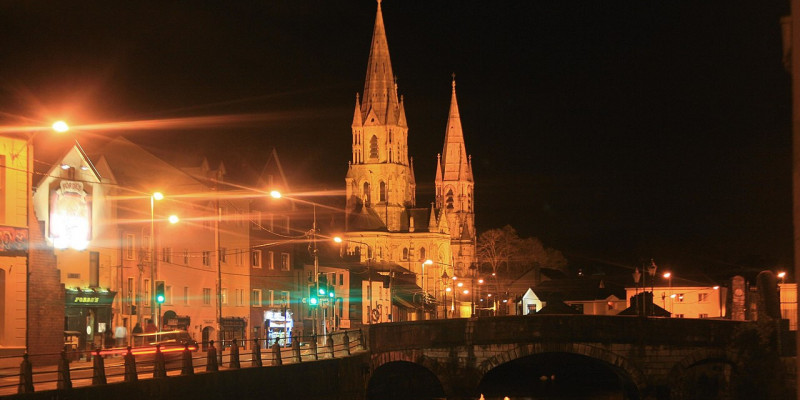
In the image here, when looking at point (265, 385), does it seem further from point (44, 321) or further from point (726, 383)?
point (726, 383)

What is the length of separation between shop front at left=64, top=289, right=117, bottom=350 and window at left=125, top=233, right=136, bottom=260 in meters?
5.86

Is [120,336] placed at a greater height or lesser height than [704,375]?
greater

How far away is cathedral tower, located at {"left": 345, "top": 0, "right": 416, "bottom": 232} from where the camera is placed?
631 feet

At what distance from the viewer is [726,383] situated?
5750 cm

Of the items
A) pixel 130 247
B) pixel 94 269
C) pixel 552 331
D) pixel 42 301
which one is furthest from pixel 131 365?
pixel 130 247

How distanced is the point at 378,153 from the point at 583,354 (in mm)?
140137

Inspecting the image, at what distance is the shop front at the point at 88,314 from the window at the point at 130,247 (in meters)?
5.86

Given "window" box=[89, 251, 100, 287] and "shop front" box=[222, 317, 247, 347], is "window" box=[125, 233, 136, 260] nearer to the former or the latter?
"window" box=[89, 251, 100, 287]

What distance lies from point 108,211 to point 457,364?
2138 centimetres

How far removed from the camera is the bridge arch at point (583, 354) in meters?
54.8

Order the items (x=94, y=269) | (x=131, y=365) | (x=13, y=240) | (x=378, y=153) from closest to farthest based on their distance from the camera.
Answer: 1. (x=131, y=365)
2. (x=13, y=240)
3. (x=94, y=269)
4. (x=378, y=153)

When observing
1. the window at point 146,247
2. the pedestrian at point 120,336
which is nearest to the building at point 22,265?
the pedestrian at point 120,336

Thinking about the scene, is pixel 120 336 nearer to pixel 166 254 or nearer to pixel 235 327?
pixel 166 254

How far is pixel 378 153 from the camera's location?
194 m
